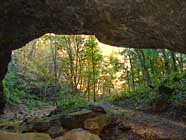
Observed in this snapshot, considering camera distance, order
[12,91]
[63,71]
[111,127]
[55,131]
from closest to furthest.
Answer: [55,131] < [111,127] < [12,91] < [63,71]

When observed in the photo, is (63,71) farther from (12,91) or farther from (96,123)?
(96,123)

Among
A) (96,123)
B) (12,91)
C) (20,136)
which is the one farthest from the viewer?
(12,91)

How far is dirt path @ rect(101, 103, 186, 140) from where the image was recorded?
916 cm

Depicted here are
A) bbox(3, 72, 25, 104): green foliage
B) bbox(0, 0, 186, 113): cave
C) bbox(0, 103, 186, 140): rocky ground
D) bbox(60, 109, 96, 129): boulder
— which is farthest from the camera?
bbox(3, 72, 25, 104): green foliage

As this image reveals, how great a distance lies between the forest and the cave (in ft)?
9.67

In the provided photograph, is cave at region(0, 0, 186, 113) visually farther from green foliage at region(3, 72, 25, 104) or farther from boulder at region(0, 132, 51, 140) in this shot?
green foliage at region(3, 72, 25, 104)

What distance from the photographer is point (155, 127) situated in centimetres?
1008

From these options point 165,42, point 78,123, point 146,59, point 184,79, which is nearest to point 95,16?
point 165,42

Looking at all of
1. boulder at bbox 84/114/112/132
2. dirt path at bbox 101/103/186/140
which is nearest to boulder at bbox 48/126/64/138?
boulder at bbox 84/114/112/132

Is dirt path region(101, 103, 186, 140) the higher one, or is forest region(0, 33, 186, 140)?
forest region(0, 33, 186, 140)

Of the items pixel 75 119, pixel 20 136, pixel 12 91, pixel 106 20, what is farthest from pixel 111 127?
pixel 12 91

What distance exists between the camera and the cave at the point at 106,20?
9094 mm

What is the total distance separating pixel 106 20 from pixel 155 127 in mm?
4064

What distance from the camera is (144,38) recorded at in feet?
34.5
